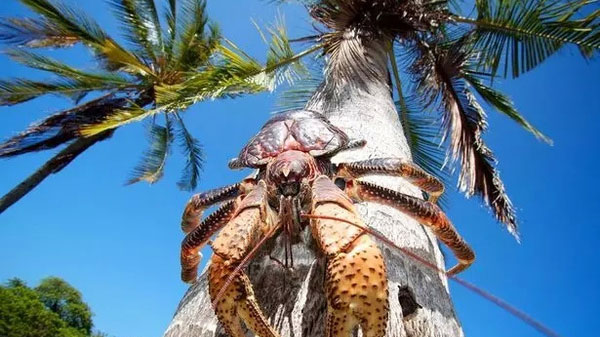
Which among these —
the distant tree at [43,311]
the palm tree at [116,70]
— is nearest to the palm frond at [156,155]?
the palm tree at [116,70]

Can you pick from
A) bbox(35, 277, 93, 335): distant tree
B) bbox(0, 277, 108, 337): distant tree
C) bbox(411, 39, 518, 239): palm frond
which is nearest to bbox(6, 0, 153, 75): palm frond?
bbox(411, 39, 518, 239): palm frond

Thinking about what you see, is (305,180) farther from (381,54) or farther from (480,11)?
(480,11)

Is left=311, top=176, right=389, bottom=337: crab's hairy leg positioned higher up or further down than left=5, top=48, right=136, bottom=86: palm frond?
further down

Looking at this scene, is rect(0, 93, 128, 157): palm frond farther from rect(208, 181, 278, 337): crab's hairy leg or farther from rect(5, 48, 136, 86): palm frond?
rect(208, 181, 278, 337): crab's hairy leg

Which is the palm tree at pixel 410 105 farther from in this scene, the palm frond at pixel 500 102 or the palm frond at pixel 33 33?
the palm frond at pixel 33 33

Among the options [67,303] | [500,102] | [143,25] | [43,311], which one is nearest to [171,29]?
[143,25]

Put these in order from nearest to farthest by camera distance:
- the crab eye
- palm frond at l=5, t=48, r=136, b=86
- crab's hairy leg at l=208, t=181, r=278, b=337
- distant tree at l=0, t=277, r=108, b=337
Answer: crab's hairy leg at l=208, t=181, r=278, b=337, the crab eye, palm frond at l=5, t=48, r=136, b=86, distant tree at l=0, t=277, r=108, b=337

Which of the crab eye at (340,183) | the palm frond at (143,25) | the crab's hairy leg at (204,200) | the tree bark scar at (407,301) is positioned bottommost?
the tree bark scar at (407,301)
